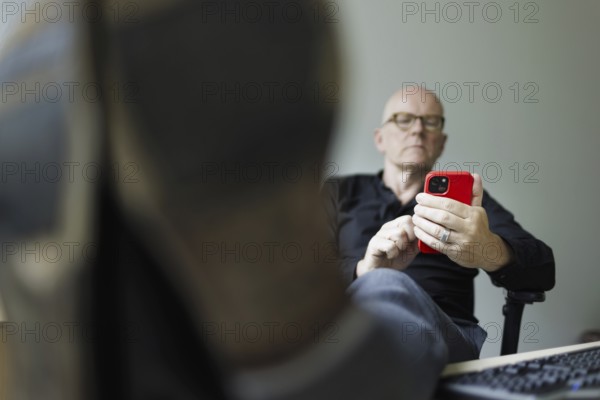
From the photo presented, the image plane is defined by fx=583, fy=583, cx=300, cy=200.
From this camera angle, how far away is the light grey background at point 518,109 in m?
2.00

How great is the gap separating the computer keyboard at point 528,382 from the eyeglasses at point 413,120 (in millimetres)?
1163

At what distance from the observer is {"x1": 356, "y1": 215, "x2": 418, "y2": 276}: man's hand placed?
1.18 m

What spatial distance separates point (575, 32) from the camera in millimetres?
2295

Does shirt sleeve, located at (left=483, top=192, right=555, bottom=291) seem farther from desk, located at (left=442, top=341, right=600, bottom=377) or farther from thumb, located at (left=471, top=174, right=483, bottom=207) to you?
desk, located at (left=442, top=341, right=600, bottom=377)

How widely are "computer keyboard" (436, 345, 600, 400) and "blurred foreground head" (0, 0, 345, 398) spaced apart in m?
0.25

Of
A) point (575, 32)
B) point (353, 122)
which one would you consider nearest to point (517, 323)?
point (353, 122)

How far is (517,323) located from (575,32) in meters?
1.49

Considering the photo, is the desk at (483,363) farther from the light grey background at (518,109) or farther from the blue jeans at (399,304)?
the light grey background at (518,109)

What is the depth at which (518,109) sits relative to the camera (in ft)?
7.23

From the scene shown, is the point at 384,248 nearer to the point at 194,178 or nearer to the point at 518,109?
the point at 194,178

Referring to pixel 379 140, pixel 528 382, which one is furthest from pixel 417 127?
pixel 528 382

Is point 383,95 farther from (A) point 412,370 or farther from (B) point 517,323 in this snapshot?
(A) point 412,370

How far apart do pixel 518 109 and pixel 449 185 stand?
1168 millimetres

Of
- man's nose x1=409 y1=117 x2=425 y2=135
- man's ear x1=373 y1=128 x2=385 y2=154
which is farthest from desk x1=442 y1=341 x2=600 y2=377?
man's ear x1=373 y1=128 x2=385 y2=154
